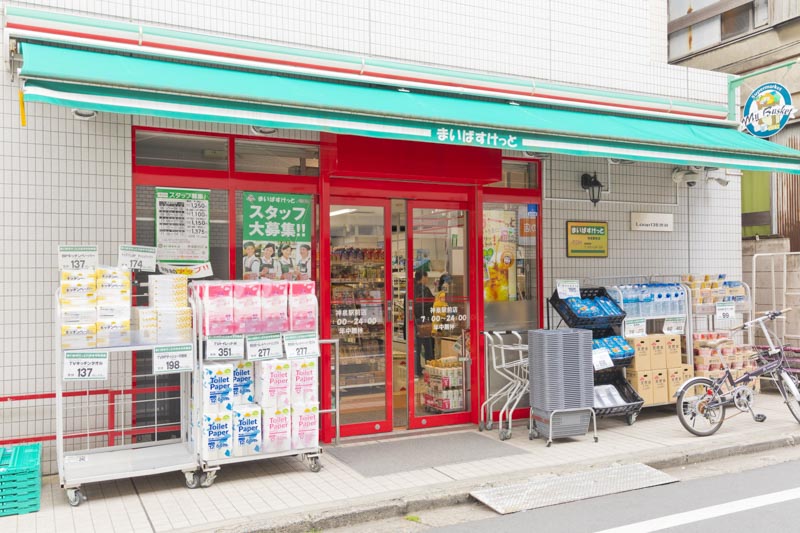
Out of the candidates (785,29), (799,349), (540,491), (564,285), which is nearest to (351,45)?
(564,285)

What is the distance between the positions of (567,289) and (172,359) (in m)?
4.69

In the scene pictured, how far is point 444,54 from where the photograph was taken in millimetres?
8383

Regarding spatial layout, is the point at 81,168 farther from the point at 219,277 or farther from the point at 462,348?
the point at 462,348

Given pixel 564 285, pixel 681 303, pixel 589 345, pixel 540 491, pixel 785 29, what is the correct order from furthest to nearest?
A: pixel 785 29
pixel 681 303
pixel 564 285
pixel 589 345
pixel 540 491

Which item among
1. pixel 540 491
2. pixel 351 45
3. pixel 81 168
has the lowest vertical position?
pixel 540 491

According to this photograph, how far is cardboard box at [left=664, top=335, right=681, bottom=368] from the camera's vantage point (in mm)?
8578

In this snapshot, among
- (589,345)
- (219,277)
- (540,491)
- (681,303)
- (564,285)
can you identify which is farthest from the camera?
Result: (681,303)

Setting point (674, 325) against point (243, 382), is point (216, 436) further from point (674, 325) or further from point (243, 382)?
point (674, 325)

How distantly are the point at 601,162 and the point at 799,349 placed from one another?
4.20 meters

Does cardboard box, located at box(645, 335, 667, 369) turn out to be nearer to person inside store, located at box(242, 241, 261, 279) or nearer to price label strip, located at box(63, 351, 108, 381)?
person inside store, located at box(242, 241, 261, 279)

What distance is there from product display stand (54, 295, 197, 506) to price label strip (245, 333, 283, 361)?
1.64ft

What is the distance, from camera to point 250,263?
7262 millimetres

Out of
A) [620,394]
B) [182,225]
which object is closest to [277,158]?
[182,225]

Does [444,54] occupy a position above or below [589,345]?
above
